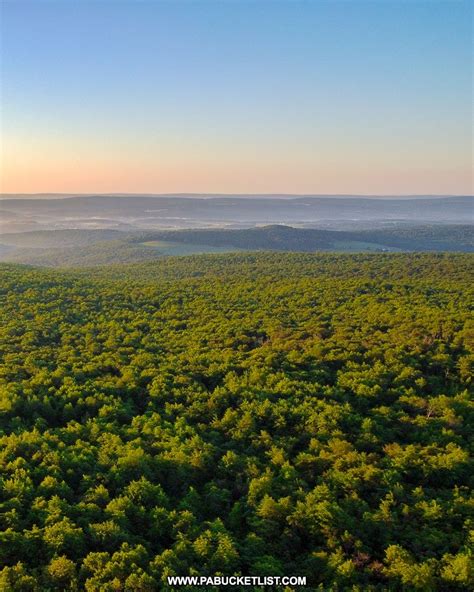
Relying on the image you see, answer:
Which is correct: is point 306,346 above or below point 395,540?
above

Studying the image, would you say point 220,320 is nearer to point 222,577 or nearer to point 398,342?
point 398,342

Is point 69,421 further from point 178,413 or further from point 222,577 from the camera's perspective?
point 222,577

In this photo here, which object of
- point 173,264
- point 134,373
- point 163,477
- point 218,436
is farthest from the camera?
point 173,264

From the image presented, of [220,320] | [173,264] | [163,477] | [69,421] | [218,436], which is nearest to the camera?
[163,477]

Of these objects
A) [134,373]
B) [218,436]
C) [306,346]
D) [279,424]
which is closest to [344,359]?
[306,346]

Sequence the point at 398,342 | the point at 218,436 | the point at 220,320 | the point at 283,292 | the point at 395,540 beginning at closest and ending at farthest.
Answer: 1. the point at 395,540
2. the point at 218,436
3. the point at 398,342
4. the point at 220,320
5. the point at 283,292

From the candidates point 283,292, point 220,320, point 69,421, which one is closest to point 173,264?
point 283,292

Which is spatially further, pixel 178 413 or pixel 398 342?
pixel 398 342
